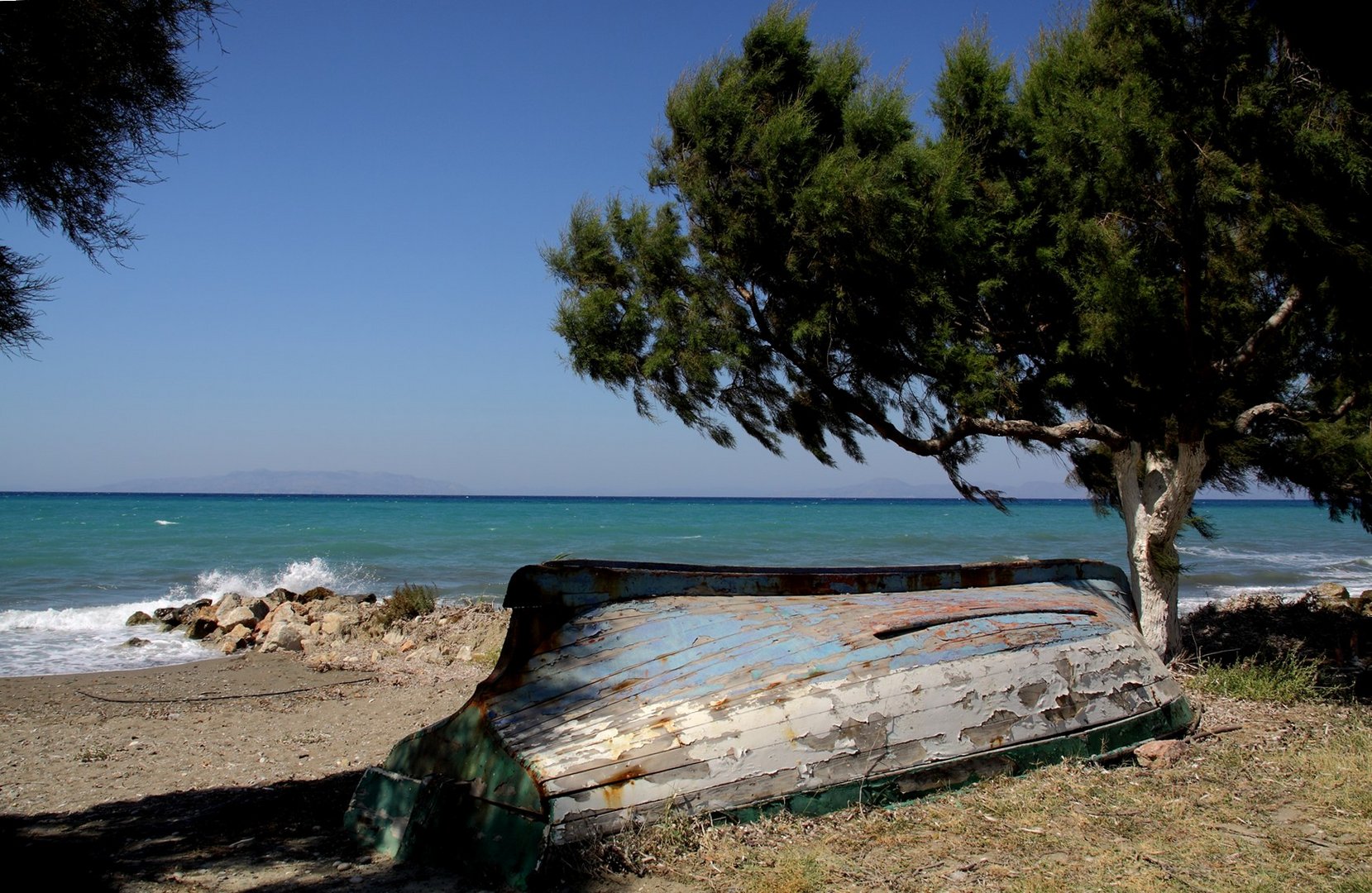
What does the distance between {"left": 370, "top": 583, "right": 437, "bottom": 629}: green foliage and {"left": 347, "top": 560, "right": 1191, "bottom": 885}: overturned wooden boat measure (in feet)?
30.6

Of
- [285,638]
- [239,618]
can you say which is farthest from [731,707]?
[239,618]

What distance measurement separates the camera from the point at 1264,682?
720cm

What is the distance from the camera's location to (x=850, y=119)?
287 inches

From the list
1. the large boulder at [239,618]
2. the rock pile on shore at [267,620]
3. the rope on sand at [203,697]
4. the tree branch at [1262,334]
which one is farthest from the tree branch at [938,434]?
the large boulder at [239,618]

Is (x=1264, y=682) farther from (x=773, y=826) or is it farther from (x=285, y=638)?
(x=285, y=638)

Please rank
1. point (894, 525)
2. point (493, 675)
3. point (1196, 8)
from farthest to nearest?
point (894, 525), point (1196, 8), point (493, 675)

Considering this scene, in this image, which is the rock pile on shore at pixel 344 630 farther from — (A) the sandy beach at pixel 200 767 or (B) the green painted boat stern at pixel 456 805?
(B) the green painted boat stern at pixel 456 805

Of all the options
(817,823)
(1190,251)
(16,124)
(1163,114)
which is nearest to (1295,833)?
(817,823)

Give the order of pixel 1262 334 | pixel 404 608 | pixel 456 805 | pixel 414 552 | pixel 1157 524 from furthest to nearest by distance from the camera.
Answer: pixel 414 552 → pixel 404 608 → pixel 1157 524 → pixel 1262 334 → pixel 456 805

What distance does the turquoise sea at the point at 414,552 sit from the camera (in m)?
15.7

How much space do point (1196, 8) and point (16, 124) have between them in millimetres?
6730

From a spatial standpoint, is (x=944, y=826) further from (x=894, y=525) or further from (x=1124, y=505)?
(x=894, y=525)

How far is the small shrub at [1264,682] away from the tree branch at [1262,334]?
2.40m

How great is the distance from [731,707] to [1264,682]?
5123 mm
